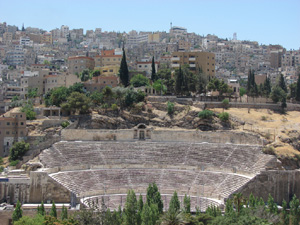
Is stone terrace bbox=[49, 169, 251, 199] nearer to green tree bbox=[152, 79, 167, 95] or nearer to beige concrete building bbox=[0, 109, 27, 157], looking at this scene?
beige concrete building bbox=[0, 109, 27, 157]

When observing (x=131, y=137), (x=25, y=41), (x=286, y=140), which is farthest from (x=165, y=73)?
(x=25, y=41)

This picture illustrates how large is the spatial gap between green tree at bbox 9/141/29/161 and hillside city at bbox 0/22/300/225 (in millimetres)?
104

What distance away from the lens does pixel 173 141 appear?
55938 mm

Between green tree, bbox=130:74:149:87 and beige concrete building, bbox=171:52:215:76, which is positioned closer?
green tree, bbox=130:74:149:87

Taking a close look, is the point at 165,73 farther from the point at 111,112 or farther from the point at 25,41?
the point at 25,41

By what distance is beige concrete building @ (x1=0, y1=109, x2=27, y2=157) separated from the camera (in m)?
56.0

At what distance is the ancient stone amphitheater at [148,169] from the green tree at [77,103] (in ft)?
22.9

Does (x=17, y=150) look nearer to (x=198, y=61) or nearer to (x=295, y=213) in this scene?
(x=295, y=213)

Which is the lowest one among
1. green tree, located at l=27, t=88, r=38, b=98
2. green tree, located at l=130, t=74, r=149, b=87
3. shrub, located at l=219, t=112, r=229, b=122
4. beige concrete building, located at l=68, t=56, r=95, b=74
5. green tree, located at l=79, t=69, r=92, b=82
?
shrub, located at l=219, t=112, r=229, b=122

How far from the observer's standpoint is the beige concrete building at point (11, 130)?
55969 millimetres

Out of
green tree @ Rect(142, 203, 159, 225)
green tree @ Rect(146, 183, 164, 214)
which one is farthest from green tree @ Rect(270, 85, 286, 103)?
green tree @ Rect(142, 203, 159, 225)

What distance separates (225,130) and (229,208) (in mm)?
22188

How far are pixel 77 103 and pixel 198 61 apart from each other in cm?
2810

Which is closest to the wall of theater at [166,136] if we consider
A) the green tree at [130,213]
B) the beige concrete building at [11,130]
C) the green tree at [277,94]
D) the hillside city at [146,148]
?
the hillside city at [146,148]
